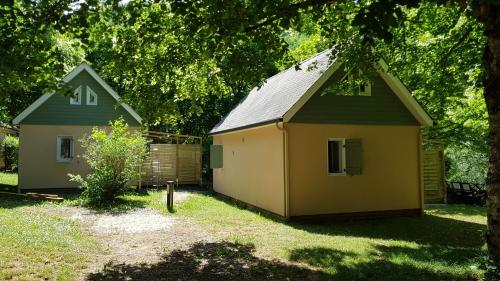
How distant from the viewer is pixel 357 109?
12.9 m

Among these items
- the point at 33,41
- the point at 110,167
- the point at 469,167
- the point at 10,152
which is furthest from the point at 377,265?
the point at 10,152

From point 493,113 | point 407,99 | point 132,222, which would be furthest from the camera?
point 407,99

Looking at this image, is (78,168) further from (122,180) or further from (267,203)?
(267,203)

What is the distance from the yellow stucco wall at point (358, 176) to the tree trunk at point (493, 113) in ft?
20.7

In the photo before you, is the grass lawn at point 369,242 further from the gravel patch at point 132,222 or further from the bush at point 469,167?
the bush at point 469,167

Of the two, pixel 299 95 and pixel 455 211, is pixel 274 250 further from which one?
pixel 455 211

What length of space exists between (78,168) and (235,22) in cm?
1572

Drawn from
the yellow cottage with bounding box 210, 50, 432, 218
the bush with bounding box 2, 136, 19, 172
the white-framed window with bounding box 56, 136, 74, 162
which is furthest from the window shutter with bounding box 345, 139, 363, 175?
the bush with bounding box 2, 136, 19, 172

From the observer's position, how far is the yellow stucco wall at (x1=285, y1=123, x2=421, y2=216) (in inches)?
481

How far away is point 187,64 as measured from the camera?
918 cm

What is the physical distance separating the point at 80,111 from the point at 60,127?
3.88 ft

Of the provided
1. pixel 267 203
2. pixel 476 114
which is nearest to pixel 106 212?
pixel 267 203

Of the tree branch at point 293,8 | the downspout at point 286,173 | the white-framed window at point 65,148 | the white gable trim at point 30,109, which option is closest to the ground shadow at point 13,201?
the white-framed window at point 65,148

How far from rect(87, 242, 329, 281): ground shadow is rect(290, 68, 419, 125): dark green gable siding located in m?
5.41
